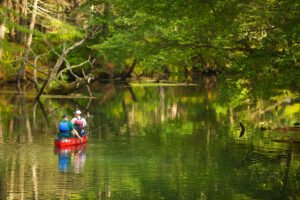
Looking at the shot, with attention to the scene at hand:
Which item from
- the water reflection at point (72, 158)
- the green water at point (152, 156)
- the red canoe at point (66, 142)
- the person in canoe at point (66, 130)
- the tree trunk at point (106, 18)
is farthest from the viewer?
the tree trunk at point (106, 18)

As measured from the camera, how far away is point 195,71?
118 meters

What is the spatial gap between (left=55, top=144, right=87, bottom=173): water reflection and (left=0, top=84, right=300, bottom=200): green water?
4 cm

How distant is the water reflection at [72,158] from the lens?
27484mm

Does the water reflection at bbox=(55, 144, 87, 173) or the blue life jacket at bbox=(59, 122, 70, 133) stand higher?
the blue life jacket at bbox=(59, 122, 70, 133)

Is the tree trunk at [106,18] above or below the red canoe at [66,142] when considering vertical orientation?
above

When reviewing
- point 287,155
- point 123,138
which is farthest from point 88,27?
point 287,155

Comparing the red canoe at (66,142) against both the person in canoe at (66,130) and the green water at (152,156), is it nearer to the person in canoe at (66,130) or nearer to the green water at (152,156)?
the person in canoe at (66,130)

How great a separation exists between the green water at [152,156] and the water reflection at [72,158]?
0.04 m

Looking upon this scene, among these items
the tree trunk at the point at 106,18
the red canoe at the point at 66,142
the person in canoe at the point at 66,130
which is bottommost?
the red canoe at the point at 66,142

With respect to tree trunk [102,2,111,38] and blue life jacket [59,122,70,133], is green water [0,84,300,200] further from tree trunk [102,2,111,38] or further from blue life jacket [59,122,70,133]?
tree trunk [102,2,111,38]

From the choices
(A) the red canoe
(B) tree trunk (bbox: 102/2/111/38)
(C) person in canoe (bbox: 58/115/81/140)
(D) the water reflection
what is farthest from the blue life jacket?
(B) tree trunk (bbox: 102/2/111/38)

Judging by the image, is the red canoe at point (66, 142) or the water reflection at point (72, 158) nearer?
the water reflection at point (72, 158)

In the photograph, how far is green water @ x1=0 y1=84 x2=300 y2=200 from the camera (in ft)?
76.7

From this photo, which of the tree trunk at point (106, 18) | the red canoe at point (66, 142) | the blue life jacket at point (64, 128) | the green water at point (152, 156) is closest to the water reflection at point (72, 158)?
the green water at point (152, 156)
